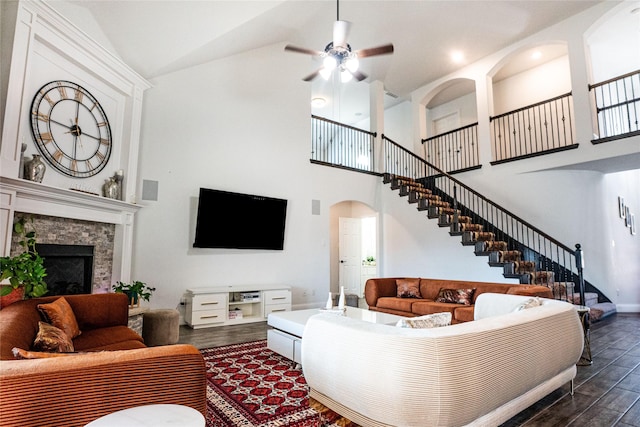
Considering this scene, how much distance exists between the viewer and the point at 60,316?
2.43m

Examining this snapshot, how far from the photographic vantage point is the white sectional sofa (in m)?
1.59

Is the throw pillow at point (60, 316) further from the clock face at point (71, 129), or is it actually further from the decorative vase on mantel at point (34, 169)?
the clock face at point (71, 129)

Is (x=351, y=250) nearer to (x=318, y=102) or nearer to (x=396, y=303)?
(x=396, y=303)

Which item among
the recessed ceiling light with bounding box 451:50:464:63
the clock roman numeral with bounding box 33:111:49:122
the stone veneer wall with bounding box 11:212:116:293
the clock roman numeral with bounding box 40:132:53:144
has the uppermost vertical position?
the recessed ceiling light with bounding box 451:50:464:63

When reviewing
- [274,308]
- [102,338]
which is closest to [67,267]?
[102,338]

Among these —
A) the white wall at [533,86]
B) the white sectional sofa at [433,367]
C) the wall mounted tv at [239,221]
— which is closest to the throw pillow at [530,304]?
the white sectional sofa at [433,367]

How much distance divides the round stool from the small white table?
9.31ft

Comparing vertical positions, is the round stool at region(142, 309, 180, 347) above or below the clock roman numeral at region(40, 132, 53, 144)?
below

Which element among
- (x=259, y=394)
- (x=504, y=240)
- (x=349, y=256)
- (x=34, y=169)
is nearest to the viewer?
(x=259, y=394)

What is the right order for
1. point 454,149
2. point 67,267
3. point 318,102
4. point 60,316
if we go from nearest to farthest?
point 60,316
point 67,267
point 454,149
point 318,102

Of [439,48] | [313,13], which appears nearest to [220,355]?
[313,13]

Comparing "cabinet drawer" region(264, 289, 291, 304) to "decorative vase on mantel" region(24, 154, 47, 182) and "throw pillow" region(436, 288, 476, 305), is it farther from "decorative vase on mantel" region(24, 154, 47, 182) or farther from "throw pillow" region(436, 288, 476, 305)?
"decorative vase on mantel" region(24, 154, 47, 182)

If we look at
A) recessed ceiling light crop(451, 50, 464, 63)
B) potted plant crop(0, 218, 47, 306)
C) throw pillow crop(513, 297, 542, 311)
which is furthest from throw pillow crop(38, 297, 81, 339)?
recessed ceiling light crop(451, 50, 464, 63)

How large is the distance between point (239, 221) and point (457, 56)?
5957mm
